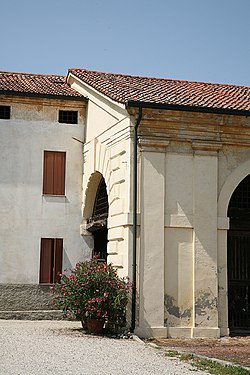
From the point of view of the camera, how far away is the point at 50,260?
18516mm

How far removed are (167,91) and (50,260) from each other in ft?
19.0

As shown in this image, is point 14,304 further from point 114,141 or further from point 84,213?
point 114,141

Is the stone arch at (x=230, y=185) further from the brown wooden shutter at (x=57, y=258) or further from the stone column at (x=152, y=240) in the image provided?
the brown wooden shutter at (x=57, y=258)

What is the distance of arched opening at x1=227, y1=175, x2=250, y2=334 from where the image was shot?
1555 cm

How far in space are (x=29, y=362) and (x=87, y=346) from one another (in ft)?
7.30

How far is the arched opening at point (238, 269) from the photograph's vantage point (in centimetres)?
1555

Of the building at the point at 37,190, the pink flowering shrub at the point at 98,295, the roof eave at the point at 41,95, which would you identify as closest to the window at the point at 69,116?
the building at the point at 37,190

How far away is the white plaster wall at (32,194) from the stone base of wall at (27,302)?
0.79 ft

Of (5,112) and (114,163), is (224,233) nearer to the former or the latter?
(114,163)

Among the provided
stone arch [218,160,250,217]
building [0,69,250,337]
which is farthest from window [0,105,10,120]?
stone arch [218,160,250,217]

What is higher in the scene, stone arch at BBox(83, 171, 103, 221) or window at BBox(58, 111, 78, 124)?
window at BBox(58, 111, 78, 124)

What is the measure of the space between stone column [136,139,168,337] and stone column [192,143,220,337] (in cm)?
80

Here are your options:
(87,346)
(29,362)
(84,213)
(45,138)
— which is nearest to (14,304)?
(84,213)

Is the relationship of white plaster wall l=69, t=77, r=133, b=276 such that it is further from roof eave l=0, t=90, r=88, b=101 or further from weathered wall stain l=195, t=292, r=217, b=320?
weathered wall stain l=195, t=292, r=217, b=320
